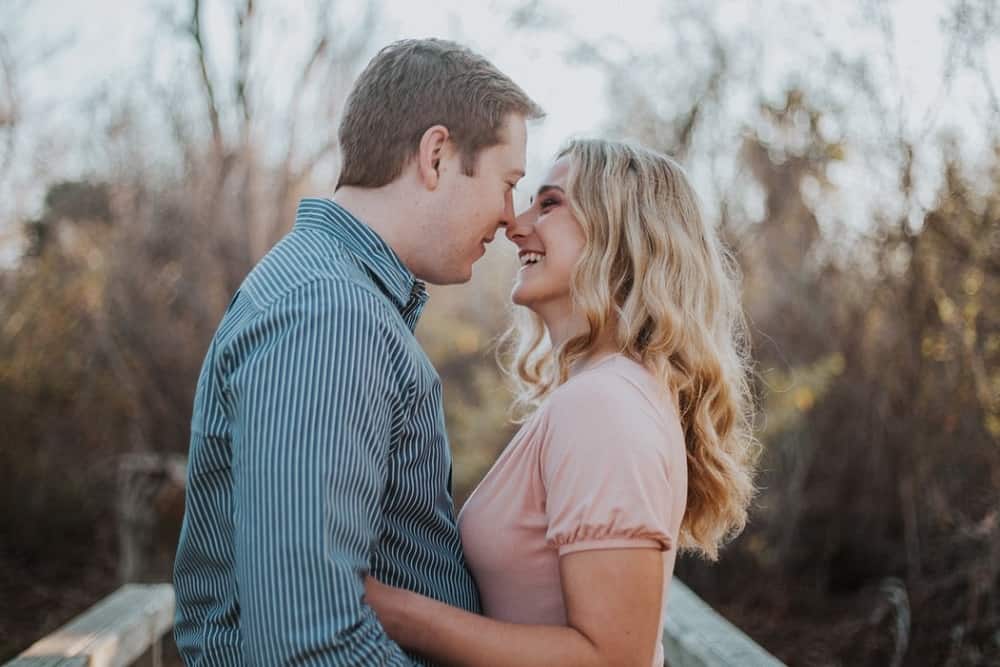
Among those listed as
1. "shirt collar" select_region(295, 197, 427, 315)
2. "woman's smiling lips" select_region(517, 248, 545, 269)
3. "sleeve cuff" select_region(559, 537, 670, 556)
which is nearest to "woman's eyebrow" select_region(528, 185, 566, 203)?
"woman's smiling lips" select_region(517, 248, 545, 269)

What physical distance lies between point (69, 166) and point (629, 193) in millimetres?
6907

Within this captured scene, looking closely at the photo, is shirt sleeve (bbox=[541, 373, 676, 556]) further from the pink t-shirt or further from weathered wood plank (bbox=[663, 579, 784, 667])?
weathered wood plank (bbox=[663, 579, 784, 667])

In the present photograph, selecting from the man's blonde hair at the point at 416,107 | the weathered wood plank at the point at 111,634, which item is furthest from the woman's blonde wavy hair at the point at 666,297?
the weathered wood plank at the point at 111,634

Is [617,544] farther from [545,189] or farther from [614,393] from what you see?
[545,189]

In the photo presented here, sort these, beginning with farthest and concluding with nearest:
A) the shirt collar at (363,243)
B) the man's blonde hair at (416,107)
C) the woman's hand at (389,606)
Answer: the man's blonde hair at (416,107)
the shirt collar at (363,243)
the woman's hand at (389,606)

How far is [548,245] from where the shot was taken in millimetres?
2209

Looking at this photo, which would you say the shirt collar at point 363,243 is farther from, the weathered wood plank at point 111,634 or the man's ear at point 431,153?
the weathered wood plank at point 111,634

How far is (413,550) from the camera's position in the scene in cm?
172

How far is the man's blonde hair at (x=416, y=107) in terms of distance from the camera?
184 centimetres

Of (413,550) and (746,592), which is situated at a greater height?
(413,550)

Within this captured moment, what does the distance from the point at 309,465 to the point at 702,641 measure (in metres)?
1.38

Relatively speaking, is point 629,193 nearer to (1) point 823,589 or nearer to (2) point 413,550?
(2) point 413,550

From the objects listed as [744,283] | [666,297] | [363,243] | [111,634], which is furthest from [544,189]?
[744,283]

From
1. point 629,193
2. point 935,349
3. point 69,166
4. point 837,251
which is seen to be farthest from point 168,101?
point 629,193
